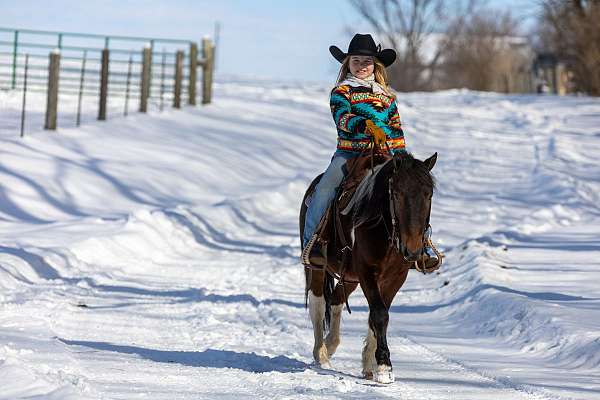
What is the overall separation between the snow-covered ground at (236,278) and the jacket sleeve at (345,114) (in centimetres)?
184

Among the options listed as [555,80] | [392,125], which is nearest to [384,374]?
[392,125]

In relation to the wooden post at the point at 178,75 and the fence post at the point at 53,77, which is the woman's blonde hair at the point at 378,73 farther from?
the wooden post at the point at 178,75

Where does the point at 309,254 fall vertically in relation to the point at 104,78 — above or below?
below

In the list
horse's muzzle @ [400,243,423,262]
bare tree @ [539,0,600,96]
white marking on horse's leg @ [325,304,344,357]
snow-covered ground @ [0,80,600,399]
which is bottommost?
snow-covered ground @ [0,80,600,399]

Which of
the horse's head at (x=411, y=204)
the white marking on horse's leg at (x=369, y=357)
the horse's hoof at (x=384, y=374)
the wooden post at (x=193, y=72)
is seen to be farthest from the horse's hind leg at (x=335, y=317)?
the wooden post at (x=193, y=72)

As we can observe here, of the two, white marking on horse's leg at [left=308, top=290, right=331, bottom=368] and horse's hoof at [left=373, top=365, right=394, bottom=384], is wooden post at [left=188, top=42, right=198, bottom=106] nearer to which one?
white marking on horse's leg at [left=308, top=290, right=331, bottom=368]

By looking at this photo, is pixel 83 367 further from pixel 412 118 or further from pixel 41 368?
pixel 412 118

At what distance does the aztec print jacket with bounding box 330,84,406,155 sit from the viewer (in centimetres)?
787

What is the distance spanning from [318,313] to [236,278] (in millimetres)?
4272

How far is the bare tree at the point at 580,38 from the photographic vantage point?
42.3 meters

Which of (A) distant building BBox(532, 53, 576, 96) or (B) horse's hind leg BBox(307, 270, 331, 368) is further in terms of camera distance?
(A) distant building BBox(532, 53, 576, 96)

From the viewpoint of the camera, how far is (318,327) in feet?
26.5

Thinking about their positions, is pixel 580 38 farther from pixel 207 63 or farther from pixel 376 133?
pixel 376 133

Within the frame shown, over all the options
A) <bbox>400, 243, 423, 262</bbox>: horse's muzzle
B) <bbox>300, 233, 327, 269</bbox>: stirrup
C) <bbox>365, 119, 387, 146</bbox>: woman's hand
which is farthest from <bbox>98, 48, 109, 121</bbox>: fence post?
<bbox>400, 243, 423, 262</bbox>: horse's muzzle
